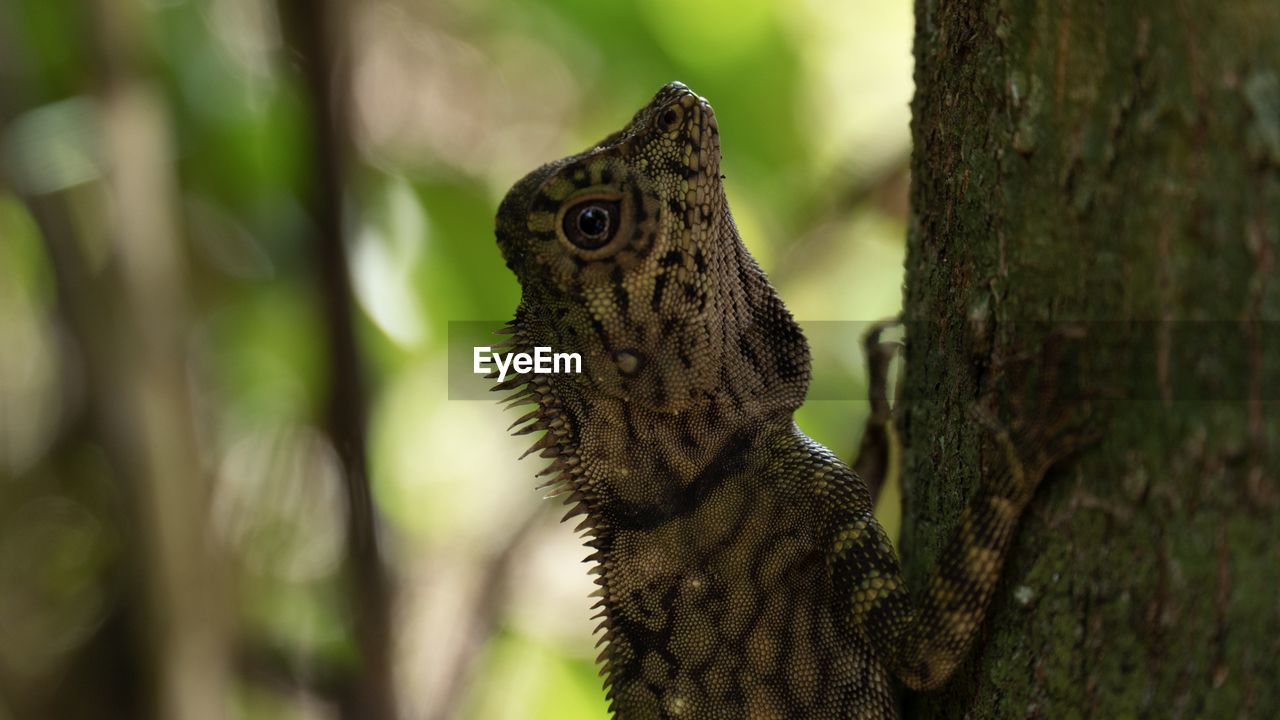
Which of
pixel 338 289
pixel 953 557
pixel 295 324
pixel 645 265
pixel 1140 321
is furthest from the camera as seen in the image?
pixel 295 324

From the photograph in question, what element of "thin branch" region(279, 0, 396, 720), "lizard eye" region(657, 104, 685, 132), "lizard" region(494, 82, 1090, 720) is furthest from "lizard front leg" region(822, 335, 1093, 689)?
"thin branch" region(279, 0, 396, 720)

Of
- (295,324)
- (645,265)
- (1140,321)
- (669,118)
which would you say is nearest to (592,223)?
(645,265)

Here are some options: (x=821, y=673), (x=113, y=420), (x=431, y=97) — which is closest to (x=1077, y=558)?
(x=821, y=673)

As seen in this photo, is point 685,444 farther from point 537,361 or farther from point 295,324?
point 295,324

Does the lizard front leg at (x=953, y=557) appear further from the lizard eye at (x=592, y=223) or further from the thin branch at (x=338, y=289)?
the thin branch at (x=338, y=289)

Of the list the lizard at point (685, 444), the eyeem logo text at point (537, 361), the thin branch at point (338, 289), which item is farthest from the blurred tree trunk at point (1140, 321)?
the thin branch at point (338, 289)

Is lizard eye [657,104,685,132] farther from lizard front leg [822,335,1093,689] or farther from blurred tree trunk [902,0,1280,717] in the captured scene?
lizard front leg [822,335,1093,689]
